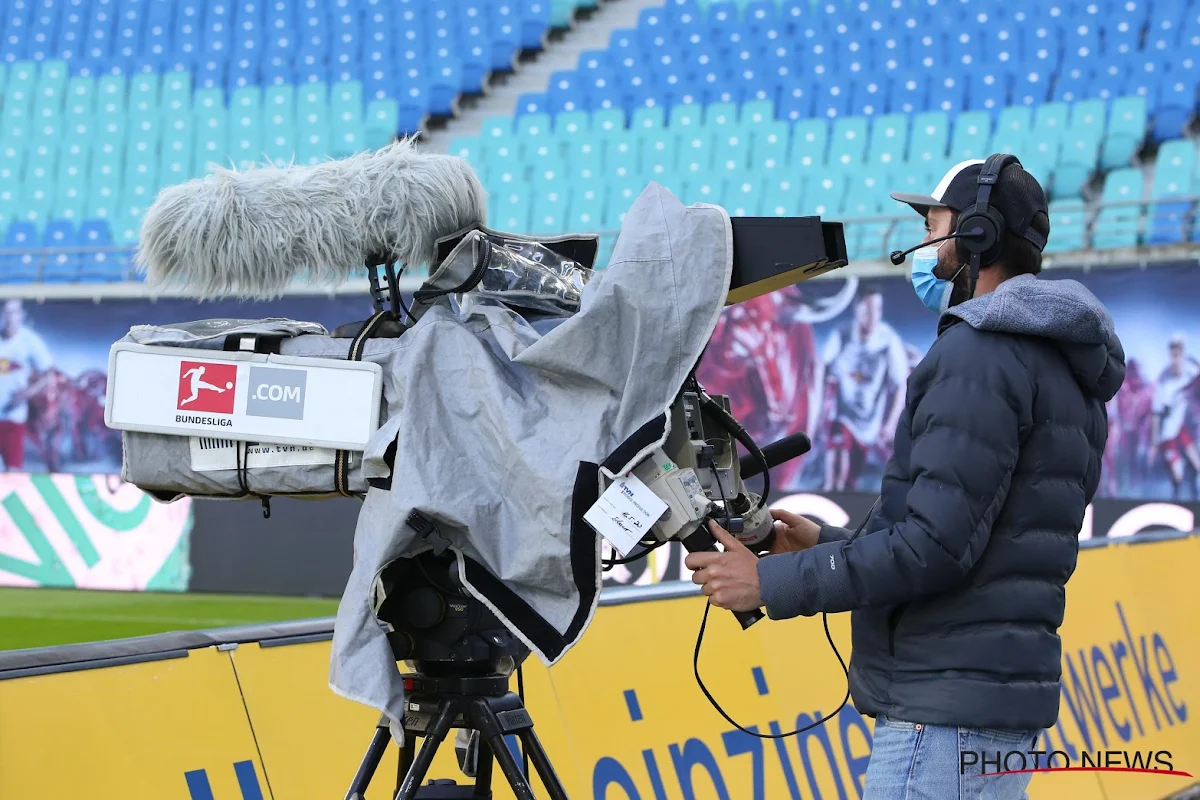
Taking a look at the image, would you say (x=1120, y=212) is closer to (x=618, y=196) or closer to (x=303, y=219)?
(x=618, y=196)

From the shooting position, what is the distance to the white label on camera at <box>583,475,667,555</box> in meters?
1.97

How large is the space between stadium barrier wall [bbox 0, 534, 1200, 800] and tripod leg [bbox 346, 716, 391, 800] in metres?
0.60

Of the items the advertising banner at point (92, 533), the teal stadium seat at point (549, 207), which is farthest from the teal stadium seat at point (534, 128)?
the advertising banner at point (92, 533)

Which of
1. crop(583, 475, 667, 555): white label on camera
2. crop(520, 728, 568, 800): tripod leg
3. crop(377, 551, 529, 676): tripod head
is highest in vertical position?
crop(583, 475, 667, 555): white label on camera

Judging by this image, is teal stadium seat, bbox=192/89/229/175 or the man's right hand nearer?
the man's right hand

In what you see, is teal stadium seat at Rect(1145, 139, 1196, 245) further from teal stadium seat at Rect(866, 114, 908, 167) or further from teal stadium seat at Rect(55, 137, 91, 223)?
teal stadium seat at Rect(55, 137, 91, 223)

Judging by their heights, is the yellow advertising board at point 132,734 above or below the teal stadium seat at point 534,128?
below

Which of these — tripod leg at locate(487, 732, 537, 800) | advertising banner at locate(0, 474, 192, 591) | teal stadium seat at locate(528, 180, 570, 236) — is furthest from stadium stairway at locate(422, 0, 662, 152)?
tripod leg at locate(487, 732, 537, 800)

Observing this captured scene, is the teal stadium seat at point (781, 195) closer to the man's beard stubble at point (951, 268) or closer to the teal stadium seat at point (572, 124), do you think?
the teal stadium seat at point (572, 124)

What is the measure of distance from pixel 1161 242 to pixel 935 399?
9586 mm

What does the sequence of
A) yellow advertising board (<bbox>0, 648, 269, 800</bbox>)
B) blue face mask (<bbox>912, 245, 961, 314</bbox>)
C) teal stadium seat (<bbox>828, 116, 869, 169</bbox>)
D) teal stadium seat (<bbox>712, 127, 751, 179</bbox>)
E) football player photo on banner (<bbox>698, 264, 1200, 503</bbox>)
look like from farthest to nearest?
teal stadium seat (<bbox>712, 127, 751, 179</bbox>) < teal stadium seat (<bbox>828, 116, 869, 169</bbox>) < football player photo on banner (<bbox>698, 264, 1200, 503</bbox>) < blue face mask (<bbox>912, 245, 961, 314</bbox>) < yellow advertising board (<bbox>0, 648, 269, 800</bbox>)

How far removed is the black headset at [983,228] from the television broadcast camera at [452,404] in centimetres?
22

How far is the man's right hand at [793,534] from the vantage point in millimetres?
2547

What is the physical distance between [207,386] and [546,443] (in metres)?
0.63
